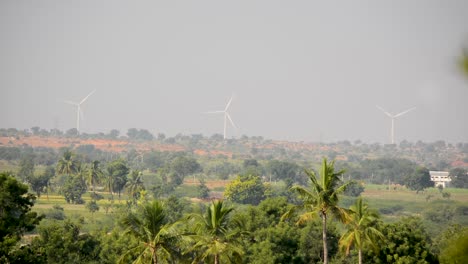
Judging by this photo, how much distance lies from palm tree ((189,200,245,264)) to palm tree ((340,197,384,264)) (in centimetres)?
797

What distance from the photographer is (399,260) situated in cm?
4866

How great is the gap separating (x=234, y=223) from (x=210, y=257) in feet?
6.97

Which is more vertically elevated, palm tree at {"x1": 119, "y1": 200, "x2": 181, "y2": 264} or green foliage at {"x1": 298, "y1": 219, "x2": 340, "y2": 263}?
palm tree at {"x1": 119, "y1": 200, "x2": 181, "y2": 264}

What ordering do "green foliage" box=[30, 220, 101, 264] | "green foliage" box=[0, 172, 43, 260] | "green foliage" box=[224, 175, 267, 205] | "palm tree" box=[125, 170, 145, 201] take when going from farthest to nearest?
"green foliage" box=[224, 175, 267, 205] → "palm tree" box=[125, 170, 145, 201] → "green foliage" box=[30, 220, 101, 264] → "green foliage" box=[0, 172, 43, 260]

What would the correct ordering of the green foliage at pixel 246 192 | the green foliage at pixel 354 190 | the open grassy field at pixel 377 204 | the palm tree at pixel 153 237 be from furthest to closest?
the green foliage at pixel 354 190
the green foliage at pixel 246 192
the open grassy field at pixel 377 204
the palm tree at pixel 153 237

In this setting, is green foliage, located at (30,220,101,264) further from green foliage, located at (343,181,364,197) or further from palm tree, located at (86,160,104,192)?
green foliage, located at (343,181,364,197)

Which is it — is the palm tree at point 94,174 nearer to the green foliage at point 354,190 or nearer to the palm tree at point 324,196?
the green foliage at point 354,190

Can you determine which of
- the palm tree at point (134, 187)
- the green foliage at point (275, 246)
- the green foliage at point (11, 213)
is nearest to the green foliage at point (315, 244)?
the green foliage at point (275, 246)

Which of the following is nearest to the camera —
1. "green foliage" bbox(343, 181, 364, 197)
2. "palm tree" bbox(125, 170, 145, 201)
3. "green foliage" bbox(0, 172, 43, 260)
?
"green foliage" bbox(0, 172, 43, 260)

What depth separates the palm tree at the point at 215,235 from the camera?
35500 mm

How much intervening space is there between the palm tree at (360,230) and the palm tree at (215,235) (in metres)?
7.97

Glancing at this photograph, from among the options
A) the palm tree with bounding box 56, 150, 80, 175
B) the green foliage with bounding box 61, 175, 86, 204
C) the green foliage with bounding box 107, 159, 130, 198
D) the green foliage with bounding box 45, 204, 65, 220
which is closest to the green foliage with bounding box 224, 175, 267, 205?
the green foliage with bounding box 107, 159, 130, 198

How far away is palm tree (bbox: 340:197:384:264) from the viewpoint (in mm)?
41781

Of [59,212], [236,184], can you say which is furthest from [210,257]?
[236,184]
